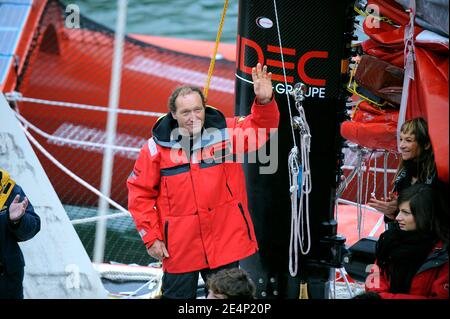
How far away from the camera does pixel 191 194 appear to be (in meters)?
3.77

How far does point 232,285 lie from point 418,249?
0.69 metres

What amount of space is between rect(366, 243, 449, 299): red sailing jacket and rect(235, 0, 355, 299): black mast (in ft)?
2.96

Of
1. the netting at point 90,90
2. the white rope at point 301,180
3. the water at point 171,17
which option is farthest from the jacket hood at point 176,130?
→ the water at point 171,17

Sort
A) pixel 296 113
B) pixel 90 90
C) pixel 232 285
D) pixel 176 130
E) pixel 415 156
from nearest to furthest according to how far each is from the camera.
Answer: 1. pixel 232 285
2. pixel 415 156
3. pixel 176 130
4. pixel 296 113
5. pixel 90 90

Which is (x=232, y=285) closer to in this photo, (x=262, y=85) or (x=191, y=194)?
(x=191, y=194)

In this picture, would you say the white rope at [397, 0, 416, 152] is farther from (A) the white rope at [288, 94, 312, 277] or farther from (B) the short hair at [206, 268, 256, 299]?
(B) the short hair at [206, 268, 256, 299]

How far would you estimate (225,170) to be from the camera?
385cm

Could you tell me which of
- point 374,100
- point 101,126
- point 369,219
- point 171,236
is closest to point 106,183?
point 171,236

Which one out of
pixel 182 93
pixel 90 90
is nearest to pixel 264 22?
pixel 182 93

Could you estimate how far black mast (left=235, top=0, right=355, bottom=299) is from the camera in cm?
405

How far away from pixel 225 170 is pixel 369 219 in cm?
335

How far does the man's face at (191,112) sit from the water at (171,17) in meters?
9.87

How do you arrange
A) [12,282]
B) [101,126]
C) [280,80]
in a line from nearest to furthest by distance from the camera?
[12,282], [280,80], [101,126]
